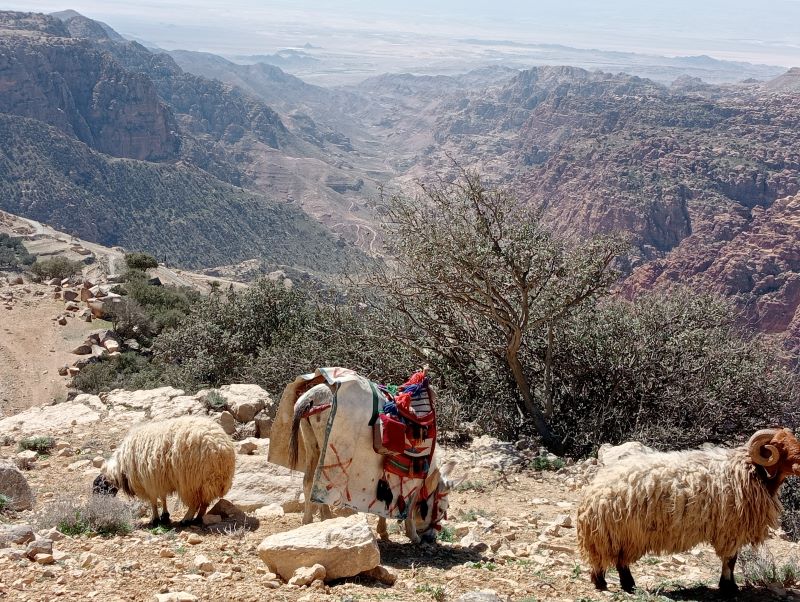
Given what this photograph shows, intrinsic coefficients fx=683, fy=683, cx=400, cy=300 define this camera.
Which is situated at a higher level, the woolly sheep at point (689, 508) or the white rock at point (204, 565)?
the woolly sheep at point (689, 508)

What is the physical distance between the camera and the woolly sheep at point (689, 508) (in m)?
5.12

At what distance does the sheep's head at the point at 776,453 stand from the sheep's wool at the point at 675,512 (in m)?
0.12

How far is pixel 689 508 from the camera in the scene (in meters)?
5.13

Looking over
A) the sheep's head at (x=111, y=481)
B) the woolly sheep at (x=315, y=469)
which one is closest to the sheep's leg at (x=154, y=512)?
the sheep's head at (x=111, y=481)

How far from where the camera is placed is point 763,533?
204 inches

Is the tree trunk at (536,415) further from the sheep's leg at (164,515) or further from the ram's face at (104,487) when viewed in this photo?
the ram's face at (104,487)

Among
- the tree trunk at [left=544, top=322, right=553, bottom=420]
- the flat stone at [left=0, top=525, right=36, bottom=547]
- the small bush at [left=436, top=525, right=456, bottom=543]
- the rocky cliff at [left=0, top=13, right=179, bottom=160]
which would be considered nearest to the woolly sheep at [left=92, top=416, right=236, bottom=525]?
the flat stone at [left=0, top=525, right=36, bottom=547]

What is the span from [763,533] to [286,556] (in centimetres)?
360

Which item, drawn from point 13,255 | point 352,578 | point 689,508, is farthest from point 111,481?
point 13,255

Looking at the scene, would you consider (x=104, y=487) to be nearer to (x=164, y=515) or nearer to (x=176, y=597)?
(x=164, y=515)

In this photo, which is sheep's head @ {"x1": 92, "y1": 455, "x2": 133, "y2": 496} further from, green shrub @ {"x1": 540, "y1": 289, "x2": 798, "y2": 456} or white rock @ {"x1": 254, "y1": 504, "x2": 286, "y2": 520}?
green shrub @ {"x1": 540, "y1": 289, "x2": 798, "y2": 456}

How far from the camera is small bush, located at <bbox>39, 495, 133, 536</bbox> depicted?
6.04 meters

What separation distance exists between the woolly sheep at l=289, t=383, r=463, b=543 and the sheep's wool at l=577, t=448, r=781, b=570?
Answer: 152cm

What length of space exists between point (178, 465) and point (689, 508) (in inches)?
177
